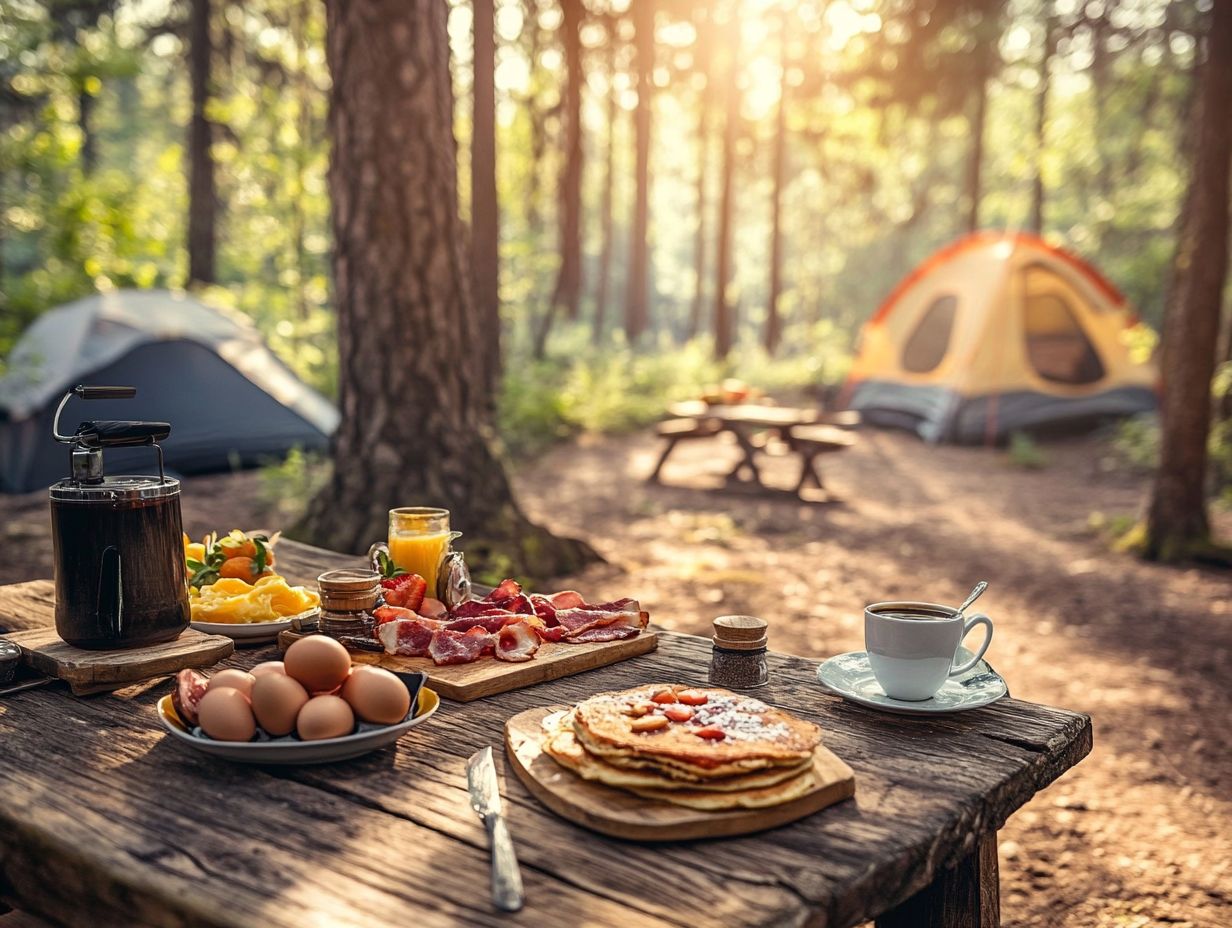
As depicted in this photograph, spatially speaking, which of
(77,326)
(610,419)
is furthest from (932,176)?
(77,326)

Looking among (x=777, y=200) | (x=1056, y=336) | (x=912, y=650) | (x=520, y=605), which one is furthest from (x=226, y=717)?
(x=777, y=200)

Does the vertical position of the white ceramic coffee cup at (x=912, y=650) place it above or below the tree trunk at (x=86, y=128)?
below

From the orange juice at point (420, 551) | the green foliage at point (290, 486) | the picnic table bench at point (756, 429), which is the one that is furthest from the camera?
the picnic table bench at point (756, 429)

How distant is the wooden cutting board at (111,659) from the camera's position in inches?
73.0

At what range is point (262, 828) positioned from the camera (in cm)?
136

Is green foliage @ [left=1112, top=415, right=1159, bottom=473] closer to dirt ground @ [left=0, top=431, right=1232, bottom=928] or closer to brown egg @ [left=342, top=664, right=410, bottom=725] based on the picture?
dirt ground @ [left=0, top=431, right=1232, bottom=928]

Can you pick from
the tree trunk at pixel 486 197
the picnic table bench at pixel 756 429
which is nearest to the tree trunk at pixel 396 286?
the picnic table bench at pixel 756 429

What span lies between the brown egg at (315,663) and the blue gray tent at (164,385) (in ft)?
23.3

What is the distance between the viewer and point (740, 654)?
6.39 ft

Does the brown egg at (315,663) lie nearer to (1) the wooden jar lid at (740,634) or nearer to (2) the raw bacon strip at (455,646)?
(2) the raw bacon strip at (455,646)

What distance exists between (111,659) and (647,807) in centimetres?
107

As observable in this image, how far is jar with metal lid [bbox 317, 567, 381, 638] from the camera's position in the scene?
2.01 meters

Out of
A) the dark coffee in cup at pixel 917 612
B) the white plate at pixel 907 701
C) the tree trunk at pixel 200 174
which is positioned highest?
the tree trunk at pixel 200 174

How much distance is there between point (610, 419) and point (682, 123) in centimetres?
2741
